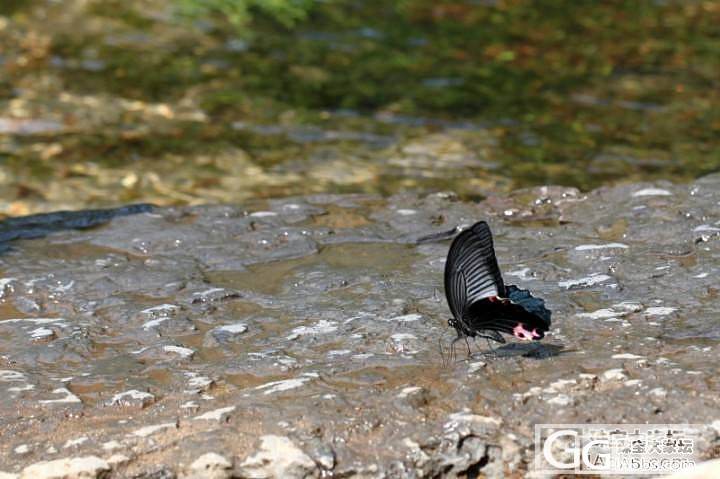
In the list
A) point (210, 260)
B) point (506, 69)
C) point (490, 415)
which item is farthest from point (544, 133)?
point (490, 415)

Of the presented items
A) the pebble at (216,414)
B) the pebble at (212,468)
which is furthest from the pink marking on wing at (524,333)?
the pebble at (212,468)

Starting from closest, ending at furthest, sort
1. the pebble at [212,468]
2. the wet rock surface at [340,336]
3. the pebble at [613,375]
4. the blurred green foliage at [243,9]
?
1. the pebble at [212,468]
2. the wet rock surface at [340,336]
3. the pebble at [613,375]
4. the blurred green foliage at [243,9]

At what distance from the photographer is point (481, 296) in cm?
389

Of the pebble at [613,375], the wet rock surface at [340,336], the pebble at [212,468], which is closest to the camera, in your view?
the pebble at [212,468]

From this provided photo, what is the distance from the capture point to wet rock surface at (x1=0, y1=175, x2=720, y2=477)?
3469 mm

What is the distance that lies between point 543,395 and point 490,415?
0.20m

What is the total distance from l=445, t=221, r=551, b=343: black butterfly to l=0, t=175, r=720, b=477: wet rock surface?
136mm

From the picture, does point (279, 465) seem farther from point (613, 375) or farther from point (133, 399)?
point (613, 375)

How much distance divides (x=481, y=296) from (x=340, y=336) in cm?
63

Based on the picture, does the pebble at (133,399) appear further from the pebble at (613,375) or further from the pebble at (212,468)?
the pebble at (613,375)

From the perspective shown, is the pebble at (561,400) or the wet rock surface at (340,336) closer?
the wet rock surface at (340,336)

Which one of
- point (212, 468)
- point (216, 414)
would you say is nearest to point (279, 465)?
point (212, 468)

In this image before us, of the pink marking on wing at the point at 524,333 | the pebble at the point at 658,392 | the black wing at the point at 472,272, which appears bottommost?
the pebble at the point at 658,392

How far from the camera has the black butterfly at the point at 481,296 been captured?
3781 millimetres
